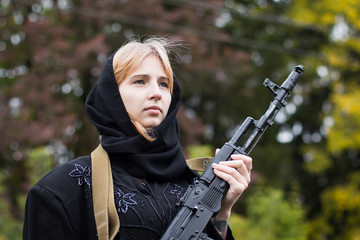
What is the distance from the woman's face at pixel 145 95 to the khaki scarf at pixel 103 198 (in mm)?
248

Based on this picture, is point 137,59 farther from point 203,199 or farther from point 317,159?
point 317,159

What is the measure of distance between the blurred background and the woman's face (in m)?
4.67

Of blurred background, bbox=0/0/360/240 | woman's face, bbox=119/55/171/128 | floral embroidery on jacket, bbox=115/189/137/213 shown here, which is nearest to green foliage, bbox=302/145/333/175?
blurred background, bbox=0/0/360/240

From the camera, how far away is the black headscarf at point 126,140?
7.91 feet

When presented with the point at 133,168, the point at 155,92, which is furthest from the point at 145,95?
the point at 133,168

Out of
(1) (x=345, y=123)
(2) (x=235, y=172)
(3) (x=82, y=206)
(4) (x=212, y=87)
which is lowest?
(3) (x=82, y=206)

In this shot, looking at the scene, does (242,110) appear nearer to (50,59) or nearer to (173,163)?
(50,59)

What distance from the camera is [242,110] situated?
16.1m

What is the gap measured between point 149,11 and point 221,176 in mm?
10112

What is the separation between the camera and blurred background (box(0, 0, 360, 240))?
1041cm

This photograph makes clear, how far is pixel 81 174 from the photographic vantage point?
2.36 meters

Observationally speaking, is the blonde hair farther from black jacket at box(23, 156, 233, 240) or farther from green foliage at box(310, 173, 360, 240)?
green foliage at box(310, 173, 360, 240)

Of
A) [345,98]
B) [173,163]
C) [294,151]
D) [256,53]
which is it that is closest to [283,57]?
[256,53]

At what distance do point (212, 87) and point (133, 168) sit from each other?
11243 mm
